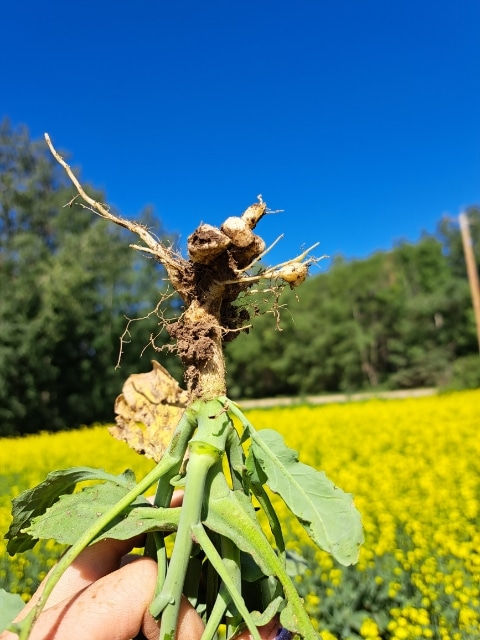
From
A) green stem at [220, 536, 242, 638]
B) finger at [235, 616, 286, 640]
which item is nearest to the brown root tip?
green stem at [220, 536, 242, 638]

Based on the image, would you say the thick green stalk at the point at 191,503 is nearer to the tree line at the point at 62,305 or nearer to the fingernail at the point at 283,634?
the fingernail at the point at 283,634

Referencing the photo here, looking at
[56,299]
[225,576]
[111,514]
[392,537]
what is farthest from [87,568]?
[56,299]

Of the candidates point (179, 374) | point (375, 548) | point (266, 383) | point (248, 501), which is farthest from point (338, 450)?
point (266, 383)

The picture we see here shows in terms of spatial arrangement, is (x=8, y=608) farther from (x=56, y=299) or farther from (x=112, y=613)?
(x=56, y=299)

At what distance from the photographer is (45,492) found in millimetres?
1396

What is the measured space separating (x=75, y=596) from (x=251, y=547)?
43 cm

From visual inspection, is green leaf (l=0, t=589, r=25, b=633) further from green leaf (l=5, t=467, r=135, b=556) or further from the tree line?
the tree line

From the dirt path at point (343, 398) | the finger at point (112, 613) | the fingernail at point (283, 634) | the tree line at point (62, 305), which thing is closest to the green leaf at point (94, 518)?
the finger at point (112, 613)

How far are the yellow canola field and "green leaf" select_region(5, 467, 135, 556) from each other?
1.50 meters

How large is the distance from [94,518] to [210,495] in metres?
0.27

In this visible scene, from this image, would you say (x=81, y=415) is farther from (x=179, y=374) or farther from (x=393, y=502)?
(x=393, y=502)

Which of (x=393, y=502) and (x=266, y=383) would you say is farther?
(x=266, y=383)

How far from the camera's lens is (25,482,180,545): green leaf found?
1.18 m

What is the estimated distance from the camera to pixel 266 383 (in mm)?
35969
